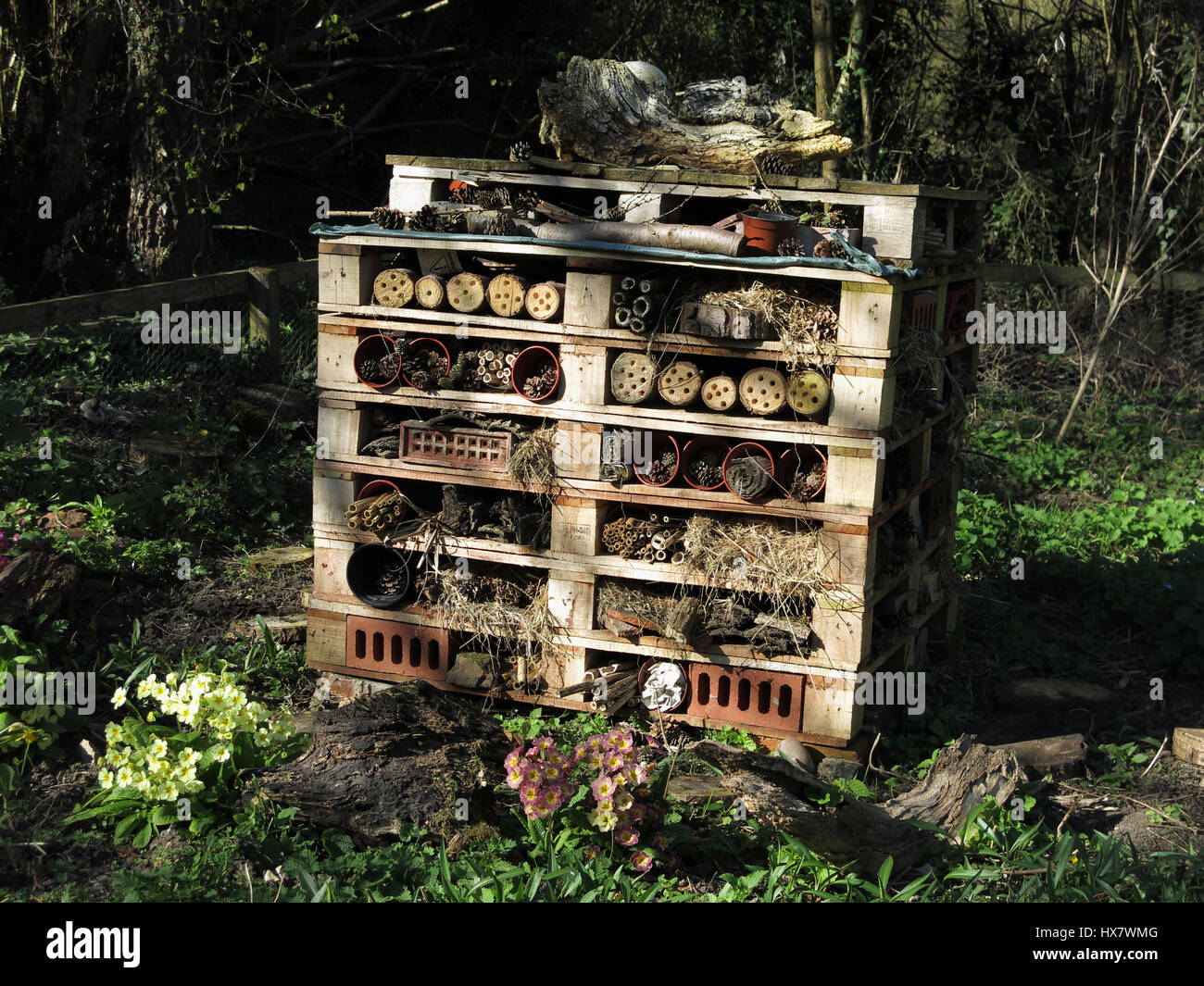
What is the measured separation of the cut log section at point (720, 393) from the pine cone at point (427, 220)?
1.43 meters

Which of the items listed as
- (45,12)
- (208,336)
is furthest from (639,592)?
(45,12)

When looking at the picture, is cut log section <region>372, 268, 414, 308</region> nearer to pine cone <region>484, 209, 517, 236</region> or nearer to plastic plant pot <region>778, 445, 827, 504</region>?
pine cone <region>484, 209, 517, 236</region>

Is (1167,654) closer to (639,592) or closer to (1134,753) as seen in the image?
(1134,753)

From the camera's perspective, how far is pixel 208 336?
8.97m

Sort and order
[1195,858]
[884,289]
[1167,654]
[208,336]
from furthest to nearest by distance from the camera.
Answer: [208,336] → [1167,654] → [884,289] → [1195,858]

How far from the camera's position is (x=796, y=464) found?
16.8ft

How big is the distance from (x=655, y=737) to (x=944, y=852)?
1418mm

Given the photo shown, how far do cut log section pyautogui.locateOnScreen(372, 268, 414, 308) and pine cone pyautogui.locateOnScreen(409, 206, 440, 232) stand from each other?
202 mm

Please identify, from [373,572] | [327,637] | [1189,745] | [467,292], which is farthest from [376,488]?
[1189,745]

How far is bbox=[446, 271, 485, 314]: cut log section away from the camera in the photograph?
526 centimetres

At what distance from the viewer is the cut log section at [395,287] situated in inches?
212

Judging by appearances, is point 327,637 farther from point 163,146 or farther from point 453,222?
point 163,146

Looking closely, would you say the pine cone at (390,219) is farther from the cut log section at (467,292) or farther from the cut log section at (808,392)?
the cut log section at (808,392)

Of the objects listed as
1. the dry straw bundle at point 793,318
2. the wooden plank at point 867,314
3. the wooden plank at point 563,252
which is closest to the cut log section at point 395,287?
the wooden plank at point 563,252
